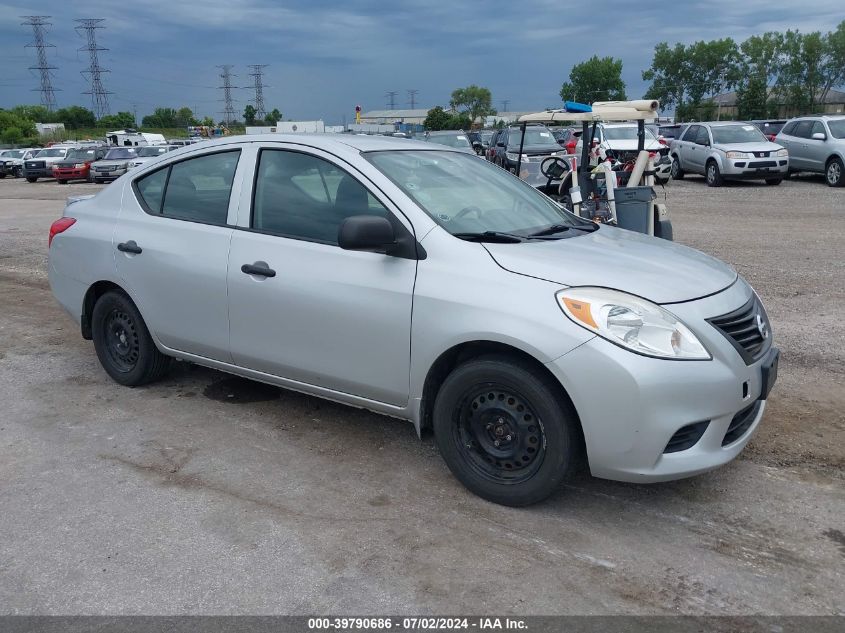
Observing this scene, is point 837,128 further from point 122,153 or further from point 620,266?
point 122,153

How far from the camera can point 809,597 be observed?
300 centimetres

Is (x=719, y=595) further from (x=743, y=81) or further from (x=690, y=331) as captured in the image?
(x=743, y=81)

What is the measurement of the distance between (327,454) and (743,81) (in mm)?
118374

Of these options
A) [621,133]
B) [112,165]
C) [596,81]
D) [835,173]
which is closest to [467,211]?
[621,133]

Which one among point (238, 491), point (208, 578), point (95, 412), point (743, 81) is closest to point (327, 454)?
point (238, 491)

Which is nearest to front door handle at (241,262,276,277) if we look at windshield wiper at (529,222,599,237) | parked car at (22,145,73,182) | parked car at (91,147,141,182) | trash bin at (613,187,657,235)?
windshield wiper at (529,222,599,237)

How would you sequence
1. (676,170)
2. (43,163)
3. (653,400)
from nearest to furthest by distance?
(653,400) → (676,170) → (43,163)

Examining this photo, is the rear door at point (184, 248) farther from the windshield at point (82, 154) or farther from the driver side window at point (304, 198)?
the windshield at point (82, 154)

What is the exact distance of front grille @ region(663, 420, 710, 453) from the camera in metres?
3.37

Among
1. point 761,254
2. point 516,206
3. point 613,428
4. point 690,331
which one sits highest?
point 516,206

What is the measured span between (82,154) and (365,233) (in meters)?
33.5

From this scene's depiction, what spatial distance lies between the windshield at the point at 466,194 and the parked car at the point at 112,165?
93.5 feet

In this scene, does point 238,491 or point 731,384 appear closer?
→ point 731,384

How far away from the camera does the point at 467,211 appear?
422 centimetres
